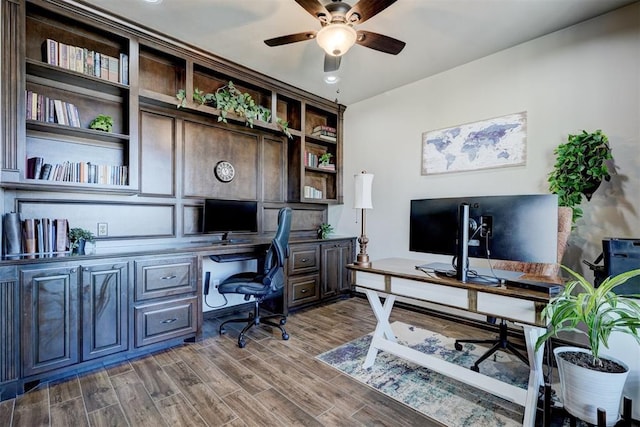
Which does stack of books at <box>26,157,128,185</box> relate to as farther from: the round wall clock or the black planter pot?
the round wall clock

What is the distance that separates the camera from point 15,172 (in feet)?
6.94

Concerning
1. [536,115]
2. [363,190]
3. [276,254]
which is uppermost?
[536,115]

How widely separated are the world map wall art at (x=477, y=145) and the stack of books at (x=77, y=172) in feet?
10.9

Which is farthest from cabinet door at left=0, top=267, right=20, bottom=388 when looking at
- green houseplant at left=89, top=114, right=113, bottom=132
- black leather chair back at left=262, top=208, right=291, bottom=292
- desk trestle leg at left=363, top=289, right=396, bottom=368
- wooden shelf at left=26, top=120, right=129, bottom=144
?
desk trestle leg at left=363, top=289, right=396, bottom=368

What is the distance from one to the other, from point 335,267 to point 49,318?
292 cm

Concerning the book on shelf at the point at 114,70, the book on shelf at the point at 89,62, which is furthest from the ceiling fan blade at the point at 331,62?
the book on shelf at the point at 89,62

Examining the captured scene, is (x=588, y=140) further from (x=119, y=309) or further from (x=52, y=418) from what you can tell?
(x=52, y=418)

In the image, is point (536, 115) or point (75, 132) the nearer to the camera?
point (75, 132)

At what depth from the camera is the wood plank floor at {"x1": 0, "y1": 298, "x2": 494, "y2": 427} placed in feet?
5.63

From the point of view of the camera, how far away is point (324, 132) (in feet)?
14.6

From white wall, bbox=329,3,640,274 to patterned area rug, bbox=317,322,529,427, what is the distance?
1.19 m

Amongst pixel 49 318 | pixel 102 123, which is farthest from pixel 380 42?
pixel 49 318

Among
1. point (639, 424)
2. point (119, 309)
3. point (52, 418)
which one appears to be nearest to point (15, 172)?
point (119, 309)

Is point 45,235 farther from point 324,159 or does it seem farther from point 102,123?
point 324,159
